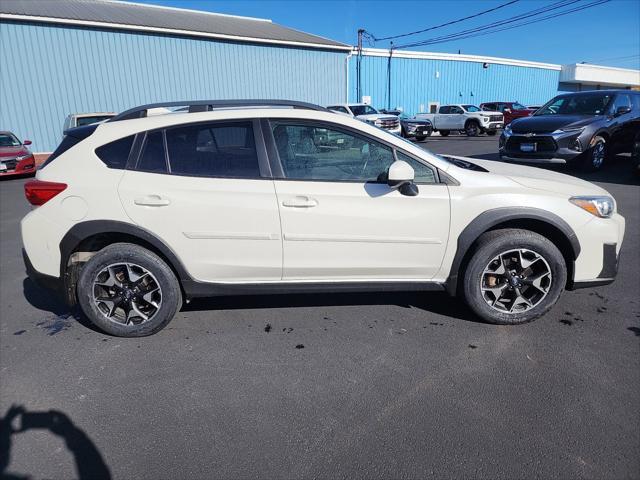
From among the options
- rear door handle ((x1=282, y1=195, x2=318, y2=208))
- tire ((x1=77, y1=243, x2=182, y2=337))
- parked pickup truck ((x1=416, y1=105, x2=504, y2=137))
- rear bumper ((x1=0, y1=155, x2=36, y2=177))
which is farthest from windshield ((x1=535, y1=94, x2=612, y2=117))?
parked pickup truck ((x1=416, y1=105, x2=504, y2=137))

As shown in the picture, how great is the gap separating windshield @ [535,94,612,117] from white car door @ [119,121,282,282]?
9945mm

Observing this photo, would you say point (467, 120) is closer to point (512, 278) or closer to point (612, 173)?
point (612, 173)

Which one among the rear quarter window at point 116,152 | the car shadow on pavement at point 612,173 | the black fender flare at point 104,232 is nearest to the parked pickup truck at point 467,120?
the car shadow on pavement at point 612,173

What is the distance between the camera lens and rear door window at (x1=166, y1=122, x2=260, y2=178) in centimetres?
320

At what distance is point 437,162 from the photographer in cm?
328

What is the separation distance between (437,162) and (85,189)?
258cm

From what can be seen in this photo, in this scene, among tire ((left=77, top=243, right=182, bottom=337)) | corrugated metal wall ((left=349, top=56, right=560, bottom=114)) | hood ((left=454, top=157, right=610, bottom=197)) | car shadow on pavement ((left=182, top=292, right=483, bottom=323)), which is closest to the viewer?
tire ((left=77, top=243, right=182, bottom=337))

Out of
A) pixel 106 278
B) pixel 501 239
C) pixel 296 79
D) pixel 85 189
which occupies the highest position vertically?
pixel 296 79

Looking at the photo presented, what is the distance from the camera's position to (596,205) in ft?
10.9

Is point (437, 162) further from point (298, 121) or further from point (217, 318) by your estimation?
point (217, 318)

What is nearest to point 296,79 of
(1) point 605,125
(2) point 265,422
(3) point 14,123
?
(3) point 14,123

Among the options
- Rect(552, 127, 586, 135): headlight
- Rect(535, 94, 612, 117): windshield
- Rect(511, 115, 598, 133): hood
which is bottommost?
Rect(552, 127, 586, 135): headlight

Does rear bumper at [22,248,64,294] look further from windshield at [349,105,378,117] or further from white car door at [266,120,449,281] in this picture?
windshield at [349,105,378,117]

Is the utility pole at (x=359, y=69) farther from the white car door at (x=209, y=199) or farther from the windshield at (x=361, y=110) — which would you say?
the white car door at (x=209, y=199)
